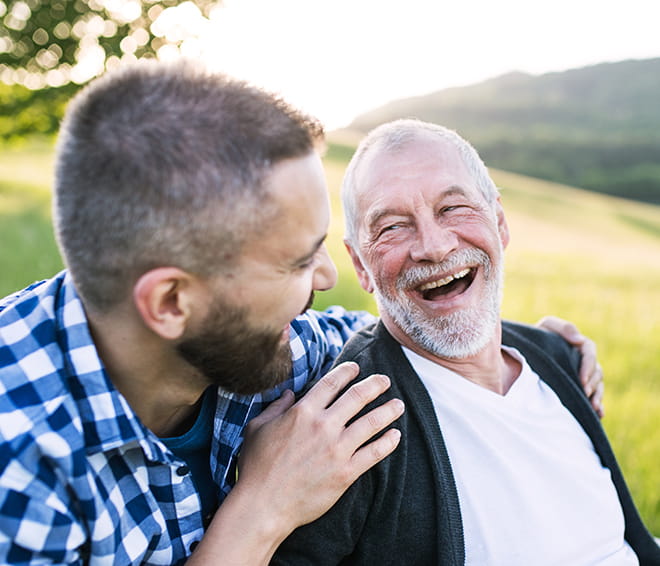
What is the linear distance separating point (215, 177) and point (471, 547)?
155 cm

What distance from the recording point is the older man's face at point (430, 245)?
2.62m

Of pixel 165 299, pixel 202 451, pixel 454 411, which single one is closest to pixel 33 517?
pixel 165 299

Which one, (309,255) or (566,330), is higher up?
(309,255)

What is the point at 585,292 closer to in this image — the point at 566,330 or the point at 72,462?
the point at 566,330

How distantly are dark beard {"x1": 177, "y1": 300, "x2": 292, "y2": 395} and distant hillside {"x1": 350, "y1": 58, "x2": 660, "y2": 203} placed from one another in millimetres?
48728

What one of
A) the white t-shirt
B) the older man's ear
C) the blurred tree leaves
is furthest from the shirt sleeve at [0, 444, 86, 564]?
the blurred tree leaves

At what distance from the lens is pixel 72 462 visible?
1680 mm

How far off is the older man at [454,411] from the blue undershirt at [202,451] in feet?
1.15

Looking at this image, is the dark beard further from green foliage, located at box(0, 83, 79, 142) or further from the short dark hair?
green foliage, located at box(0, 83, 79, 142)

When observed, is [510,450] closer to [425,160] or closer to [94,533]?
[425,160]

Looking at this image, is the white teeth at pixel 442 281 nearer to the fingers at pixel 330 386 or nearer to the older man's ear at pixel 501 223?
Answer: the older man's ear at pixel 501 223

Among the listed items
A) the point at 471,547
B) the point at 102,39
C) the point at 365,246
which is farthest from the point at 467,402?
the point at 102,39

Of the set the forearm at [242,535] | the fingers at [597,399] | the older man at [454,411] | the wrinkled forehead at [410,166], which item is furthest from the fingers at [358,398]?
the fingers at [597,399]

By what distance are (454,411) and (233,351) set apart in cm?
101
